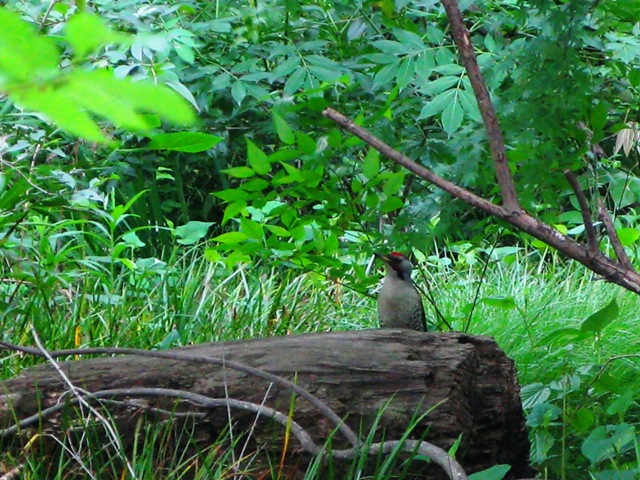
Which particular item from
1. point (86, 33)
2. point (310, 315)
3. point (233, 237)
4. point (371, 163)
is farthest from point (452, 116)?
point (86, 33)

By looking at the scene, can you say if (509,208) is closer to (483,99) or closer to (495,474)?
(483,99)

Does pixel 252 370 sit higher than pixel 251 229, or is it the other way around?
pixel 251 229

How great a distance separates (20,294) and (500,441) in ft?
7.46

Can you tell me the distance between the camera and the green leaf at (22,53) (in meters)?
0.43

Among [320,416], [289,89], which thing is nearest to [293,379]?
[320,416]

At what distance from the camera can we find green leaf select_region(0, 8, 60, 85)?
432 millimetres

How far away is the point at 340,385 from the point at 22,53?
7.07 feet

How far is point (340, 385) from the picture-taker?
2.52 metres

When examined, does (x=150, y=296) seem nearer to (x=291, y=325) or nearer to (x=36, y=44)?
(x=291, y=325)

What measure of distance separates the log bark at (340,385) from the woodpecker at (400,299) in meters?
0.84

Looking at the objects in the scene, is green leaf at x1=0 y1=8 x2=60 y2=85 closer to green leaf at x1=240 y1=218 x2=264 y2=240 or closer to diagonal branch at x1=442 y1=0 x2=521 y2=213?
diagonal branch at x1=442 y1=0 x2=521 y2=213

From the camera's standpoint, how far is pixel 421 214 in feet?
9.55

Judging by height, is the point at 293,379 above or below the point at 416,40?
below

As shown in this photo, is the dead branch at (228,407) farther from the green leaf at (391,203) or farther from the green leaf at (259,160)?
the green leaf at (391,203)
